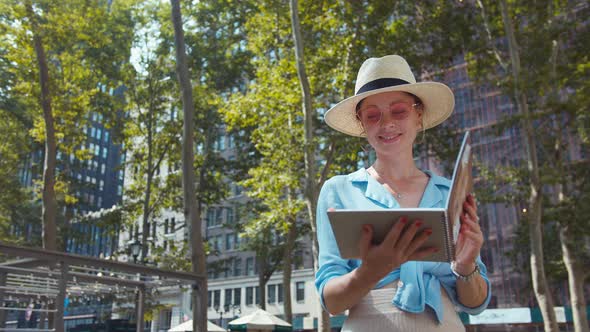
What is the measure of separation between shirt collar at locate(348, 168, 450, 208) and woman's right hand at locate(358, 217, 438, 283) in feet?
1.32

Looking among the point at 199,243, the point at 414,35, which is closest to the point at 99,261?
the point at 199,243

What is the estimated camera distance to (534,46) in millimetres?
15742

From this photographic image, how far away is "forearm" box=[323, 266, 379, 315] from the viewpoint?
1.66m

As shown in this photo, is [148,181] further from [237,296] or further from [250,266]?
[237,296]

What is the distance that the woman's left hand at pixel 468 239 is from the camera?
1749 mm

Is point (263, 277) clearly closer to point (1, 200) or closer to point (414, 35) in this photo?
point (1, 200)

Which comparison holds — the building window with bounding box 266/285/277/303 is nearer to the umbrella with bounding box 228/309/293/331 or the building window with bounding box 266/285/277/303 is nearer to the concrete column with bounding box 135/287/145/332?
the umbrella with bounding box 228/309/293/331

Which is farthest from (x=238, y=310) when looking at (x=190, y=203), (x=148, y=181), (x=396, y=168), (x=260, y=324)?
(x=396, y=168)

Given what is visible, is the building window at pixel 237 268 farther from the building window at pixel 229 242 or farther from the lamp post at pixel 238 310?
the lamp post at pixel 238 310

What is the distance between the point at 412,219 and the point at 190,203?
32.1 ft

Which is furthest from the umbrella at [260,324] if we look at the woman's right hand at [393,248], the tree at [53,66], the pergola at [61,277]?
the woman's right hand at [393,248]

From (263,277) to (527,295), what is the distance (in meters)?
16.3

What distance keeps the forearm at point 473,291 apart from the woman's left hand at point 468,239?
0.03 metres

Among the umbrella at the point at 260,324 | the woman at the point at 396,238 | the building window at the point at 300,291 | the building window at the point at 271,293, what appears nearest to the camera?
the woman at the point at 396,238
